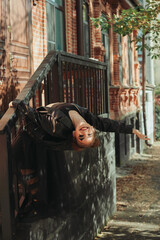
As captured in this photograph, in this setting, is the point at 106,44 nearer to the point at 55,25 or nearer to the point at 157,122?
the point at 55,25

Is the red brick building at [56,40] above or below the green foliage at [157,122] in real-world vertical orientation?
above

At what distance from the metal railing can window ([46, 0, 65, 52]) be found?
5.91 ft

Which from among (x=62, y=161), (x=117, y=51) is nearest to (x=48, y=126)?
(x=62, y=161)

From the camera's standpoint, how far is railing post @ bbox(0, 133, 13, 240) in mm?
3508

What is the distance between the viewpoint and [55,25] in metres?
9.19

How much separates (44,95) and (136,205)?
4.76m

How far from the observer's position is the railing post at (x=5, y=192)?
3508 mm

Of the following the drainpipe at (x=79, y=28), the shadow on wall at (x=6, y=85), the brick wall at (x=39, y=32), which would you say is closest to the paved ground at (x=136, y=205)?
the shadow on wall at (x=6, y=85)

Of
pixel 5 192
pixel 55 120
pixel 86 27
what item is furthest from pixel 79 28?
pixel 5 192

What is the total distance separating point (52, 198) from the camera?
4.71m

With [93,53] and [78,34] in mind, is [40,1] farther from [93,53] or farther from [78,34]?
[93,53]

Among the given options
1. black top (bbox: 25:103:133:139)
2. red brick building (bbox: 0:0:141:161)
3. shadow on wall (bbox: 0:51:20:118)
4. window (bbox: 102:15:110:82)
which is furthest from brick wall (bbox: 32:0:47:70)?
window (bbox: 102:15:110:82)

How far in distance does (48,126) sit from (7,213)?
3.14 ft

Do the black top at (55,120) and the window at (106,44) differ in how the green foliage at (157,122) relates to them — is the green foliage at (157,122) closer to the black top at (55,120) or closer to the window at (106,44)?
the window at (106,44)
